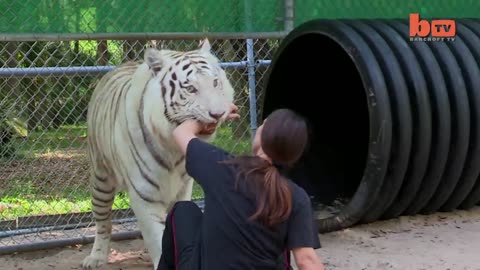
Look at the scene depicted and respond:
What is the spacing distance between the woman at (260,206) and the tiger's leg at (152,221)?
102cm

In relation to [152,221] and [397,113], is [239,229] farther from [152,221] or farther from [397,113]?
[397,113]

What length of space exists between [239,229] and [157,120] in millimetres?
1190

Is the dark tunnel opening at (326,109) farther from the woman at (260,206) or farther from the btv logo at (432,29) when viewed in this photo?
the woman at (260,206)

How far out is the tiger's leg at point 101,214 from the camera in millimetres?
4457

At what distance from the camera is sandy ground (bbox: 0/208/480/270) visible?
4.56 metres

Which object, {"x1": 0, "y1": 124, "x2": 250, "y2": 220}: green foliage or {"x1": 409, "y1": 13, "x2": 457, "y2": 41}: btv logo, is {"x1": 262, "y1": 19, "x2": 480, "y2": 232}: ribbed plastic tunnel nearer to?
{"x1": 409, "y1": 13, "x2": 457, "y2": 41}: btv logo

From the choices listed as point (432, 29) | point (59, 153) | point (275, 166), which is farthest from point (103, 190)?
point (59, 153)

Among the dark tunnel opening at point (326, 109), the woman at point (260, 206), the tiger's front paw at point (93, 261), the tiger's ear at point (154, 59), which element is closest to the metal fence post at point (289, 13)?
the dark tunnel opening at point (326, 109)

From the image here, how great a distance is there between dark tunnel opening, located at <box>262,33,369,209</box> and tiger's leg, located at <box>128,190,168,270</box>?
2.30 meters

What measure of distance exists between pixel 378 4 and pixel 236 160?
389 centimetres

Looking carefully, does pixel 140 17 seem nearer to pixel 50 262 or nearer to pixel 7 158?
pixel 50 262

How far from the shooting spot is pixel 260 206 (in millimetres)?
2490

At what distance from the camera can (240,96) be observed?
6.61m

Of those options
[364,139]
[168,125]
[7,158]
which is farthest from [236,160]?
[7,158]
